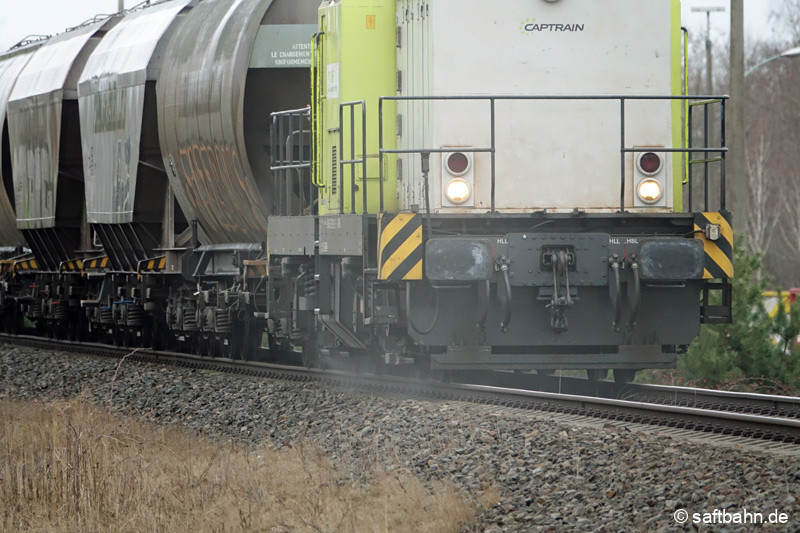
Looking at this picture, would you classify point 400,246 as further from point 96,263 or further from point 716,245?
point 96,263

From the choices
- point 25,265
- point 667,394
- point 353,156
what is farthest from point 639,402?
point 25,265

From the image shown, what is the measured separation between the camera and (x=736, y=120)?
15.5 metres

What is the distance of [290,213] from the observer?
11859mm

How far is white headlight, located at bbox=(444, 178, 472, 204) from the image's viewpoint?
9.64 m

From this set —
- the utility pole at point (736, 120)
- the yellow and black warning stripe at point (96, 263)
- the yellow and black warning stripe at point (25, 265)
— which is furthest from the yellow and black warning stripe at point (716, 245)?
the yellow and black warning stripe at point (25, 265)

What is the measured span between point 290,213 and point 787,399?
5090 mm

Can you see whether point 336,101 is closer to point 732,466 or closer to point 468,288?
point 468,288

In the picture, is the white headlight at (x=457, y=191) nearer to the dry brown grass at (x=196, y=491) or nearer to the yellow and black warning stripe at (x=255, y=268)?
the dry brown grass at (x=196, y=491)

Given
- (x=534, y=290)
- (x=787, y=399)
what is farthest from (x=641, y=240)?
(x=787, y=399)

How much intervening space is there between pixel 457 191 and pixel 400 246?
2.42 feet

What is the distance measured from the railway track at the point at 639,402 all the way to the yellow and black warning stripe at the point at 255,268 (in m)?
1.09

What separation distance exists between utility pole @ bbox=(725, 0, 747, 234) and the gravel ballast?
6.85 metres

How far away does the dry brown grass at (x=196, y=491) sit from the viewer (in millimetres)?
6418

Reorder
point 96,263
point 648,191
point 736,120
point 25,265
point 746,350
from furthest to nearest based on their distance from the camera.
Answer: point 25,265, point 96,263, point 736,120, point 746,350, point 648,191
